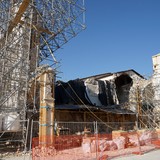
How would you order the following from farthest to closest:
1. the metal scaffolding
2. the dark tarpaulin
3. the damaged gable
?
the dark tarpaulin, the damaged gable, the metal scaffolding

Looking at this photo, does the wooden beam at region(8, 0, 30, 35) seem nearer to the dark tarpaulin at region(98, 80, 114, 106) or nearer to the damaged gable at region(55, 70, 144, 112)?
the damaged gable at region(55, 70, 144, 112)

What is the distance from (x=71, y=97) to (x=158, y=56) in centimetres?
1179

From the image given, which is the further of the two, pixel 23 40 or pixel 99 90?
pixel 99 90

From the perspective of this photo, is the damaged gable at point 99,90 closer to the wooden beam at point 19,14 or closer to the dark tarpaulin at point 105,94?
the dark tarpaulin at point 105,94

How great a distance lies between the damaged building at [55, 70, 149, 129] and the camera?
656 inches

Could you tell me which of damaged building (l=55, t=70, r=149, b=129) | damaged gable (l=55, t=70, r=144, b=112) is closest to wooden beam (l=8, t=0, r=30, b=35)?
damaged building (l=55, t=70, r=149, b=129)

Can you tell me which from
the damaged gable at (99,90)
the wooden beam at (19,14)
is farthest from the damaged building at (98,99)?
the wooden beam at (19,14)

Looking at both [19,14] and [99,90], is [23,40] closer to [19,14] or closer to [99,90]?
[19,14]

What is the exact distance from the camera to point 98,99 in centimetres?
2300

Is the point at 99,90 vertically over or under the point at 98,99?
over

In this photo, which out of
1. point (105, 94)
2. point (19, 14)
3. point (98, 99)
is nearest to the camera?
point (19, 14)

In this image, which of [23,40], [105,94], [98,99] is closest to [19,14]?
[23,40]

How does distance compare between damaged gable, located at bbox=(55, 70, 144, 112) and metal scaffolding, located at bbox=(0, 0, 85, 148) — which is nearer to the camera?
metal scaffolding, located at bbox=(0, 0, 85, 148)

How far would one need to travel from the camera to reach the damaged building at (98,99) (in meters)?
16.7
